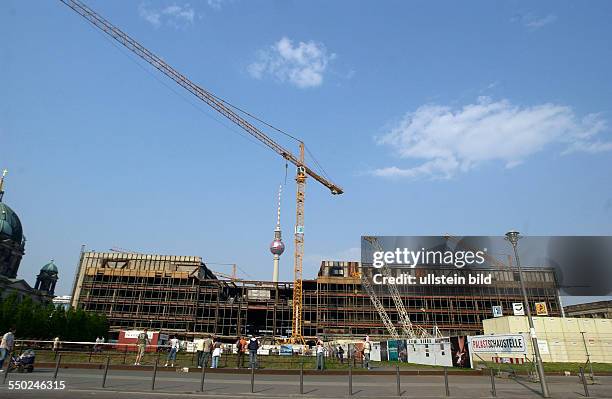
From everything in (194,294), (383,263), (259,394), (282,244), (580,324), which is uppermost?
(282,244)

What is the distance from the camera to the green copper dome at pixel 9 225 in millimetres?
101312

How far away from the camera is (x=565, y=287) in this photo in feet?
263

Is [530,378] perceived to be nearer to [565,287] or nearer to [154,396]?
[154,396]

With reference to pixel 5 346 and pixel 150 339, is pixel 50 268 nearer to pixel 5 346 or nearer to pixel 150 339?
pixel 150 339

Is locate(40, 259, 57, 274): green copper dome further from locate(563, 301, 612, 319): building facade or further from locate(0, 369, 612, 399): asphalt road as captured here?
locate(563, 301, 612, 319): building facade

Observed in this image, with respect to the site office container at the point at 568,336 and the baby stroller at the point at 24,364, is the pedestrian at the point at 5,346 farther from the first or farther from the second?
the site office container at the point at 568,336

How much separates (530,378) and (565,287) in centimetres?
7276

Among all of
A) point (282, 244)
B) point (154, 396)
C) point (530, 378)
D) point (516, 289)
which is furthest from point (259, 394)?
point (282, 244)

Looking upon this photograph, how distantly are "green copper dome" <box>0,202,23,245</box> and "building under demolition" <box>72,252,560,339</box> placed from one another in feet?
59.3

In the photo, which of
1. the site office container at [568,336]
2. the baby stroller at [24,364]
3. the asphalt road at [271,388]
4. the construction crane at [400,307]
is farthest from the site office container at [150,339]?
the construction crane at [400,307]

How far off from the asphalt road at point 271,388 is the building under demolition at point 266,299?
73.5 m

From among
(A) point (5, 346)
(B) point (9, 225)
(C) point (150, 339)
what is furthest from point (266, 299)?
(A) point (5, 346)

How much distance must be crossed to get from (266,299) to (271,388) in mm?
88894

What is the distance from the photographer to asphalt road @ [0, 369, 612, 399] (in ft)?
43.2
